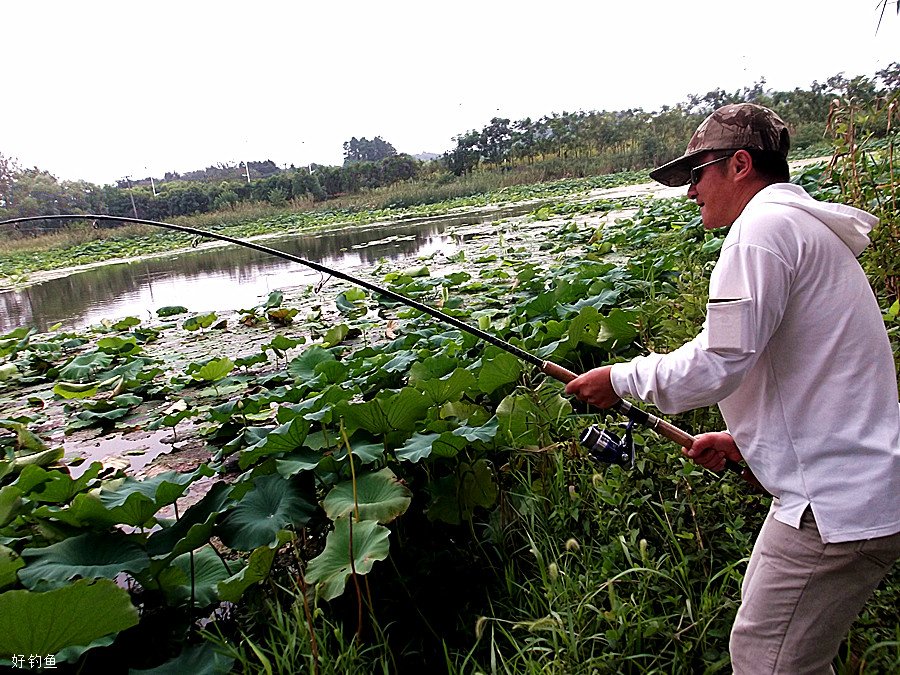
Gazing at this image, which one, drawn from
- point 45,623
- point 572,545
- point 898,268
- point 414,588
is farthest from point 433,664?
point 898,268

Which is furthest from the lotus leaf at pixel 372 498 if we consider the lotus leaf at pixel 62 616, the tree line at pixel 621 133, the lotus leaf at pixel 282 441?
the tree line at pixel 621 133

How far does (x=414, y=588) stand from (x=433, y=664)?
0.23m

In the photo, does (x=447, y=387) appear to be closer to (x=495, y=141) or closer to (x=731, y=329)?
(x=731, y=329)

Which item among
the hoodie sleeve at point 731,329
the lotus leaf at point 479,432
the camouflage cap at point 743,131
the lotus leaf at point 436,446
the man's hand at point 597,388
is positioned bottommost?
the lotus leaf at point 436,446

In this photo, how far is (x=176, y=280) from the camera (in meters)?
10.6

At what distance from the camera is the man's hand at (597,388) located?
54.3 inches

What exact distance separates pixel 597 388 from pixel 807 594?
54cm

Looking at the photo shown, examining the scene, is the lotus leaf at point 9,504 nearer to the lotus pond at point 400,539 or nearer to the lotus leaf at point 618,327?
the lotus pond at point 400,539

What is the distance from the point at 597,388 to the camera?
54.7 inches

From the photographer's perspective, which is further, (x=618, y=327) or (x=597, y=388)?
(x=618, y=327)

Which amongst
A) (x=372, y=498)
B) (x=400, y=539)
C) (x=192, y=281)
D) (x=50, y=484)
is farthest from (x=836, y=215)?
(x=192, y=281)

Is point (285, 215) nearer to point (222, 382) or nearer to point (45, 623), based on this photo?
point (222, 382)

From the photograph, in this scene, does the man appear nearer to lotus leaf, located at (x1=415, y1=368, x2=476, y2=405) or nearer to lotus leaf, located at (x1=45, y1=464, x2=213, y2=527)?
lotus leaf, located at (x1=415, y1=368, x2=476, y2=405)

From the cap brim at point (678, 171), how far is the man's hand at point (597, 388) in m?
0.47
